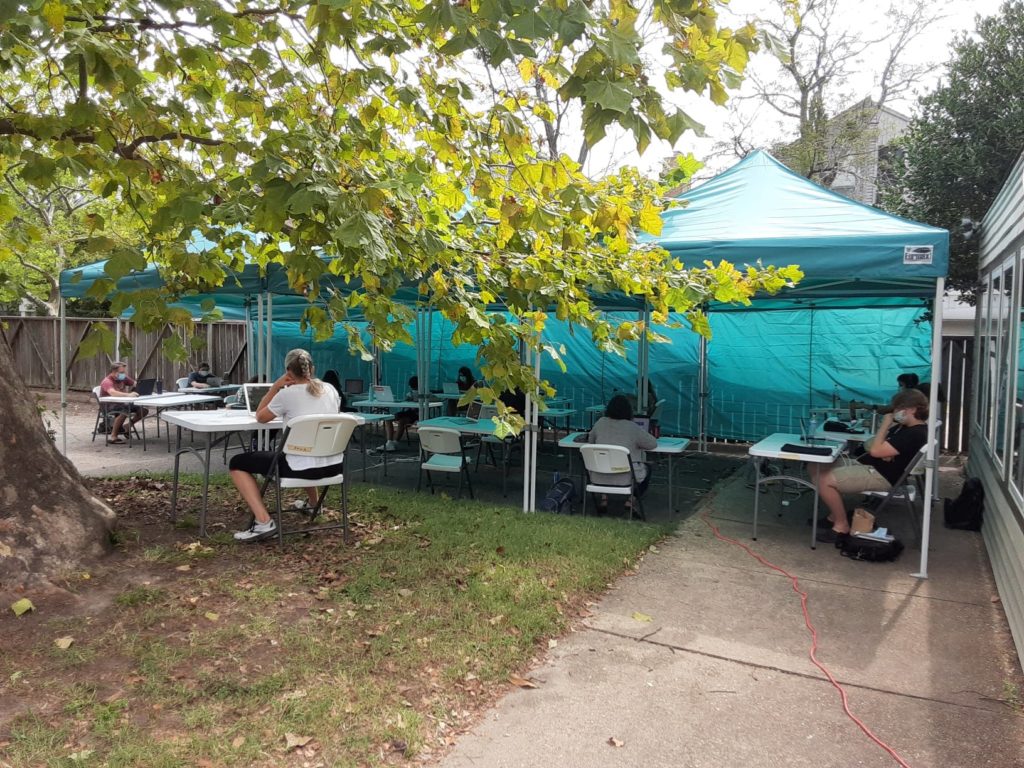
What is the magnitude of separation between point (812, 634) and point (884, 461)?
218 centimetres

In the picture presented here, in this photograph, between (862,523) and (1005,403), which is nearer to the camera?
(1005,403)

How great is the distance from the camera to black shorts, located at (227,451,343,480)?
198 inches

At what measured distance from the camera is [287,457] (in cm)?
503

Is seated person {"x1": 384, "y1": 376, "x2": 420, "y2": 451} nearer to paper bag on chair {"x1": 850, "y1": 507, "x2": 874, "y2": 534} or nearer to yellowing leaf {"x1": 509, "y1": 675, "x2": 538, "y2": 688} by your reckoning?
paper bag on chair {"x1": 850, "y1": 507, "x2": 874, "y2": 534}

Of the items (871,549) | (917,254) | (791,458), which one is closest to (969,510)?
(871,549)

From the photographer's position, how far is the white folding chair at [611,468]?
19.5 feet

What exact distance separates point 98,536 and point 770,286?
4.62 meters

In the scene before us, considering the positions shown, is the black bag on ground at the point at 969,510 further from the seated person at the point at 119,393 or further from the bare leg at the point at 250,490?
the seated person at the point at 119,393

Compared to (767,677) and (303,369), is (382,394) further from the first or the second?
(767,677)

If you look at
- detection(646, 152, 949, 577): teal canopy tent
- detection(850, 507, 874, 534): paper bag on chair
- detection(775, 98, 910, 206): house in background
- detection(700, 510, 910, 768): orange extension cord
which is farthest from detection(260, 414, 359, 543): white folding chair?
detection(775, 98, 910, 206): house in background

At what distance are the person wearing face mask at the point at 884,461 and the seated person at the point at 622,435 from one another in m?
1.40

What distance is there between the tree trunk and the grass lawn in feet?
0.60

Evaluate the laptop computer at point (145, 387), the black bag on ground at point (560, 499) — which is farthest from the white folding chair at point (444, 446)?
the laptop computer at point (145, 387)

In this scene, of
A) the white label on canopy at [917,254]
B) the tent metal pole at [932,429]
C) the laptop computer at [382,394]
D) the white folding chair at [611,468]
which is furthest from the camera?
the laptop computer at [382,394]
